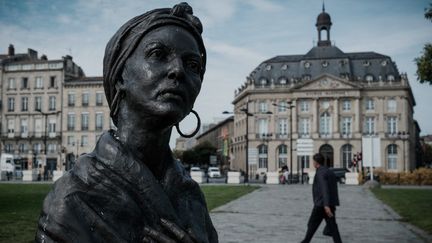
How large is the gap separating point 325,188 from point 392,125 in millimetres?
63165

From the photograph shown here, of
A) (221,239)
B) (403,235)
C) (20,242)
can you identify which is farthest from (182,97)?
(403,235)

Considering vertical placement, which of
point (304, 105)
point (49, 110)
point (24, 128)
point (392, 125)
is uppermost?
point (304, 105)

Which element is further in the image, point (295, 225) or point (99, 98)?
point (99, 98)

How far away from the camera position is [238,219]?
38.0ft

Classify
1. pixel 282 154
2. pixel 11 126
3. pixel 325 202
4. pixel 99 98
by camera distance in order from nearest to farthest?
pixel 325 202 → pixel 99 98 → pixel 11 126 → pixel 282 154

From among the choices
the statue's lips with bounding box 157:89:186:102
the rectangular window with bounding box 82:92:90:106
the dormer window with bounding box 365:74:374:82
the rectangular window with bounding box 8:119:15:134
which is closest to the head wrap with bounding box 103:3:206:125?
the statue's lips with bounding box 157:89:186:102

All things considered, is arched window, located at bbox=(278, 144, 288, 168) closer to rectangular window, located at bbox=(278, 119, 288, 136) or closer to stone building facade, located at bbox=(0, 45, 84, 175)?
rectangular window, located at bbox=(278, 119, 288, 136)

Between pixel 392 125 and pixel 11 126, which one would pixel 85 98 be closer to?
pixel 11 126

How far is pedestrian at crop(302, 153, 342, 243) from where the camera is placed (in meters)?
7.58

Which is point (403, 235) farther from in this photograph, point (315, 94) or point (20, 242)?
point (315, 94)

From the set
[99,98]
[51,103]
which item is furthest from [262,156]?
[51,103]

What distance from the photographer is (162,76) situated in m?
1.67

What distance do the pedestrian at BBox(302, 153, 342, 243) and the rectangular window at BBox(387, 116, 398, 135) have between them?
6250 centimetres

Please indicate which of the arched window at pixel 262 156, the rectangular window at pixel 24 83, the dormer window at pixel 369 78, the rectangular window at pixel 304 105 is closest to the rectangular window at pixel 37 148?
the rectangular window at pixel 24 83
